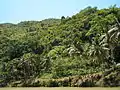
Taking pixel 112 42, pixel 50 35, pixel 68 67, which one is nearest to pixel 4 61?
pixel 50 35

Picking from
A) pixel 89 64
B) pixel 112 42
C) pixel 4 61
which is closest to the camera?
pixel 112 42

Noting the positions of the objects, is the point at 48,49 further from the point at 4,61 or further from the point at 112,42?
the point at 112,42

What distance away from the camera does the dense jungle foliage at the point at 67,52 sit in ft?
154

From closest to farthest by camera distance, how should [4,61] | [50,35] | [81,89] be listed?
[81,89] < [4,61] < [50,35]

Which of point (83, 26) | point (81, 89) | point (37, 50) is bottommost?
point (81, 89)

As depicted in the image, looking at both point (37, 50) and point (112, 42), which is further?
point (37, 50)

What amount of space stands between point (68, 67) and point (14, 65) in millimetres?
11406

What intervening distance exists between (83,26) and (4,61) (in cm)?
1985

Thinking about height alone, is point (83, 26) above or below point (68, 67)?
above

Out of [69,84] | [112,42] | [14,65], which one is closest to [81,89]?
[69,84]

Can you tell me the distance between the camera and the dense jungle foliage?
46.9 m

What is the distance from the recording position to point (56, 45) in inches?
2810

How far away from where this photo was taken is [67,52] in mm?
60688

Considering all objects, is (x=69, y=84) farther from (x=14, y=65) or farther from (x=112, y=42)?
(x=14, y=65)
